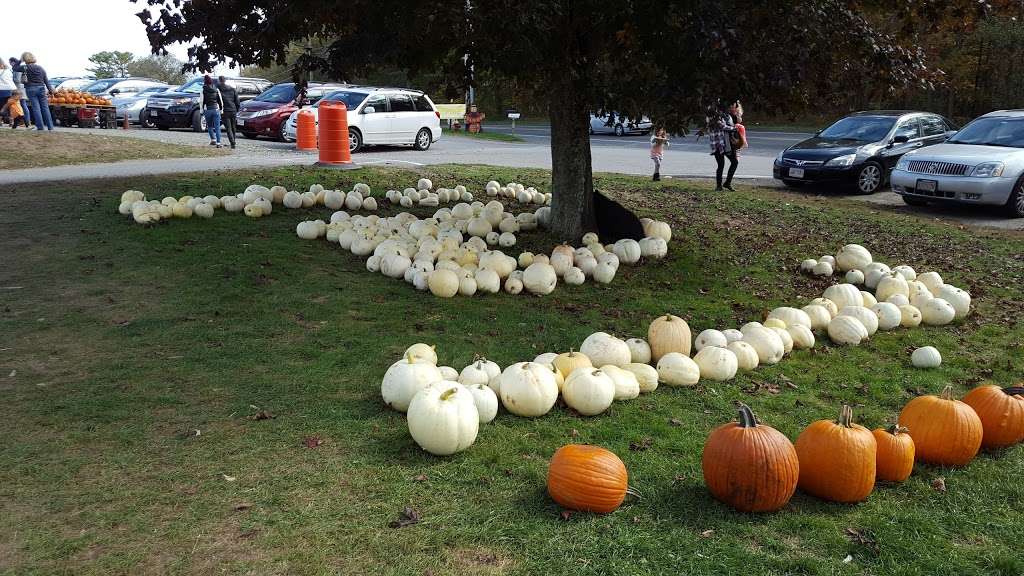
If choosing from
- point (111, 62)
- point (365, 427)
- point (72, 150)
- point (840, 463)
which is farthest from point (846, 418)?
point (111, 62)

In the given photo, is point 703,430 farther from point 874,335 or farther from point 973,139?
point 973,139

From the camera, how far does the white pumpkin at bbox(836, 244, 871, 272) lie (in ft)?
28.6

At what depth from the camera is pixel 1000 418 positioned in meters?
4.52

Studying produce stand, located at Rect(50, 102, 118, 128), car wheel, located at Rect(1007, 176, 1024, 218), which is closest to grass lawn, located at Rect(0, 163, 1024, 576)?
car wheel, located at Rect(1007, 176, 1024, 218)

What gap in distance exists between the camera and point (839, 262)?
8.93m

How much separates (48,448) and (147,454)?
1.93 ft

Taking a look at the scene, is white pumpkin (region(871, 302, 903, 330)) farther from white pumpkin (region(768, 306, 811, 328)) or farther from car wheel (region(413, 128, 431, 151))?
car wheel (region(413, 128, 431, 151))

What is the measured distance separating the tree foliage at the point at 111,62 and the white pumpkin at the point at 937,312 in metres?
78.1

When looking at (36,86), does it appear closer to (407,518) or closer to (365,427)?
(365,427)

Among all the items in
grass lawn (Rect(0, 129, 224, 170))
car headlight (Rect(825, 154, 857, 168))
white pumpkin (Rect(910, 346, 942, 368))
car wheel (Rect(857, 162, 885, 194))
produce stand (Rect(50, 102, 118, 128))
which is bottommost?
white pumpkin (Rect(910, 346, 942, 368))

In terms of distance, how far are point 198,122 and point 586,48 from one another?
2243cm

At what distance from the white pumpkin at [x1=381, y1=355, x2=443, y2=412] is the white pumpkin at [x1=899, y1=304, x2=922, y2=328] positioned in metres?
4.78

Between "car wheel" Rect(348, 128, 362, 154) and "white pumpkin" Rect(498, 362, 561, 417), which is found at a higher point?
"car wheel" Rect(348, 128, 362, 154)

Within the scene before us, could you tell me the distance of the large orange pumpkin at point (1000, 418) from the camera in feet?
14.8
